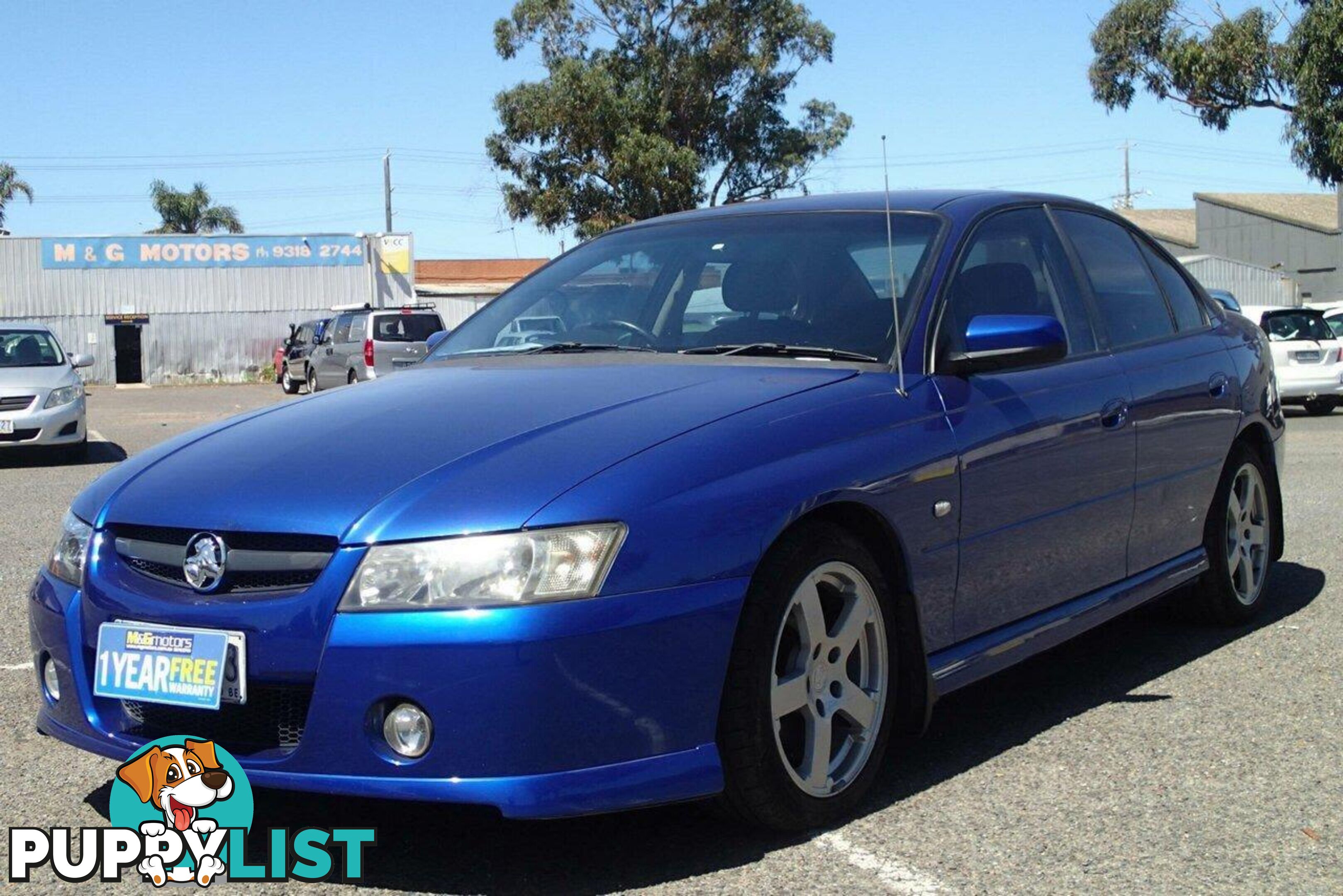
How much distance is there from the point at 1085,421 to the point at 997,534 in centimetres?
64

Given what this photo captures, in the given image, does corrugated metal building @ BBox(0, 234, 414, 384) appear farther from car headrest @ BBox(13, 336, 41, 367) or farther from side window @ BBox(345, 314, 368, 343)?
car headrest @ BBox(13, 336, 41, 367)

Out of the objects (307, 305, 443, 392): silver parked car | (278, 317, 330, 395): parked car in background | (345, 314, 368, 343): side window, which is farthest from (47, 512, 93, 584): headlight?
(278, 317, 330, 395): parked car in background

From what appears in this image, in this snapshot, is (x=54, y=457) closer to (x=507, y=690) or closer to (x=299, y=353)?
(x=507, y=690)

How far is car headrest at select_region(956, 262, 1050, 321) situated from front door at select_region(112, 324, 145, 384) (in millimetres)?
42808

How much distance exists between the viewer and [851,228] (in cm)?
469

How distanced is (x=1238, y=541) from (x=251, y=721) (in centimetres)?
395

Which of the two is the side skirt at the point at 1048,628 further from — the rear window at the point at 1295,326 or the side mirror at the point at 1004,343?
the rear window at the point at 1295,326

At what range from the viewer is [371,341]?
26922 millimetres

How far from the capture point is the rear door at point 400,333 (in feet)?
88.0

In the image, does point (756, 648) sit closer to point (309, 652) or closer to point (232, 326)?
point (309, 652)

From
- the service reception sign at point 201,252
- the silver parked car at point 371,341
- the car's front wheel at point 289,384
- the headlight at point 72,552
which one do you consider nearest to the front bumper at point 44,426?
the silver parked car at point 371,341

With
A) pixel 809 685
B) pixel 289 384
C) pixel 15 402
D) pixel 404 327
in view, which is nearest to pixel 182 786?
pixel 809 685

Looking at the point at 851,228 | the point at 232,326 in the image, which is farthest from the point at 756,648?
the point at 232,326

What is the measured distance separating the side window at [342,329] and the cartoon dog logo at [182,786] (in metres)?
25.6
